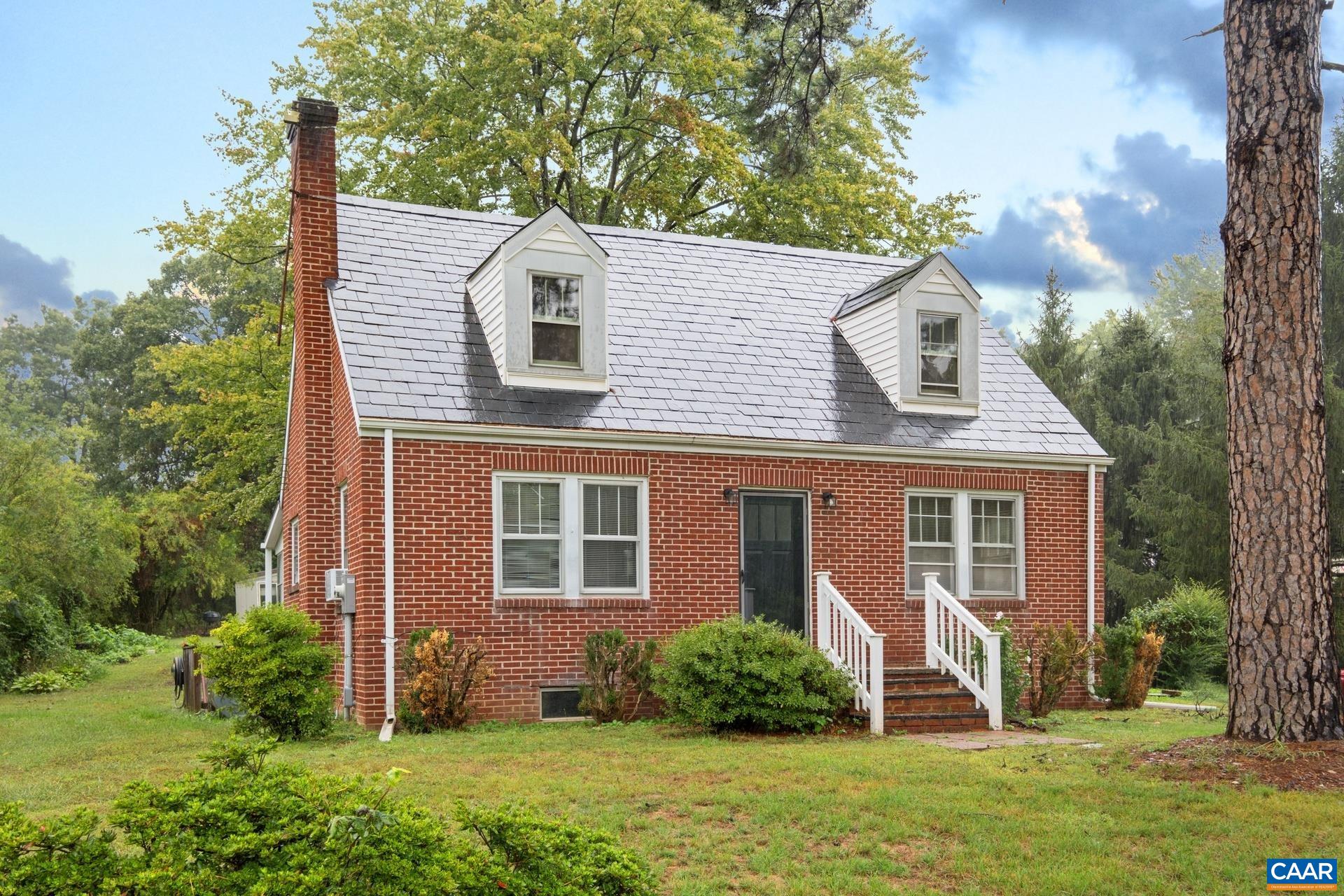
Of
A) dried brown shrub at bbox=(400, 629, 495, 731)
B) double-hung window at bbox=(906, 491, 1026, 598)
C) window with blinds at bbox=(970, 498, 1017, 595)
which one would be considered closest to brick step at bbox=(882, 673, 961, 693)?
double-hung window at bbox=(906, 491, 1026, 598)

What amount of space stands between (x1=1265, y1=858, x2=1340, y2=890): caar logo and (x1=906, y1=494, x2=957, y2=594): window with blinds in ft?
28.5

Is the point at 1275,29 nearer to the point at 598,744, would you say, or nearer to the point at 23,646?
the point at 598,744

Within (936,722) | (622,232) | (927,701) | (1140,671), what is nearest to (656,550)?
(927,701)

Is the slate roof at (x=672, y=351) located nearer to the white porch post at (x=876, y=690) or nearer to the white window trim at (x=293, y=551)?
the white porch post at (x=876, y=690)

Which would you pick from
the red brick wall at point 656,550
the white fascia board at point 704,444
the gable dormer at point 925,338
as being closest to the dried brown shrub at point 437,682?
the red brick wall at point 656,550

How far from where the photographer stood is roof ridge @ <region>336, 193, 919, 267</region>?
16.3 meters

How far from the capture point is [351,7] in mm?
27938

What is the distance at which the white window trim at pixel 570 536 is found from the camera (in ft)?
43.9

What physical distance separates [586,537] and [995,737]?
4.90 meters

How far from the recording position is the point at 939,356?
1636 cm

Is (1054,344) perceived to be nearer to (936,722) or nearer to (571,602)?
(936,722)

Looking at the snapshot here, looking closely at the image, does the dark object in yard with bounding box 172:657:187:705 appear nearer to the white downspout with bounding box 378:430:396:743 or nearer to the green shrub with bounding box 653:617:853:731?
the white downspout with bounding box 378:430:396:743

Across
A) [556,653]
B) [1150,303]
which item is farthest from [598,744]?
[1150,303]

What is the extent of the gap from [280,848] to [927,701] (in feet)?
32.0
